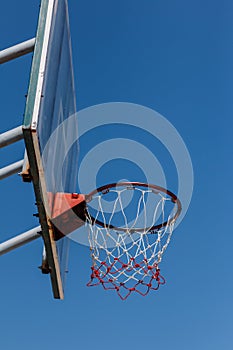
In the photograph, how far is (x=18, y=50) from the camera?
14.4ft

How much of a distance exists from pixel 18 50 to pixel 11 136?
0.80 m

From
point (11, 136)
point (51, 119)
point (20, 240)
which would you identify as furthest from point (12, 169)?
point (20, 240)

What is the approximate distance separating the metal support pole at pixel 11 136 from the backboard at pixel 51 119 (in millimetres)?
123

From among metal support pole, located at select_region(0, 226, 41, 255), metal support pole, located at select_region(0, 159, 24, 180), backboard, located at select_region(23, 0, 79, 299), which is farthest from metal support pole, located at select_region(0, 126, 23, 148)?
metal support pole, located at select_region(0, 226, 41, 255)

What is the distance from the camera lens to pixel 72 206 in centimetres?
492

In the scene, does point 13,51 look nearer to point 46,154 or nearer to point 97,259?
point 46,154

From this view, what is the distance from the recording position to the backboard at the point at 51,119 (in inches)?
156

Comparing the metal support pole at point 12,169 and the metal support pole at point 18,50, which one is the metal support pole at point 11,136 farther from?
the metal support pole at point 18,50

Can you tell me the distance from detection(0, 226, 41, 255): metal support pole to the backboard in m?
0.08

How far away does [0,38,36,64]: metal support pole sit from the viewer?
4.39m

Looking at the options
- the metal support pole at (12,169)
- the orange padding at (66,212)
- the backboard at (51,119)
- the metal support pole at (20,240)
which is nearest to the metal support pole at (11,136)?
the backboard at (51,119)

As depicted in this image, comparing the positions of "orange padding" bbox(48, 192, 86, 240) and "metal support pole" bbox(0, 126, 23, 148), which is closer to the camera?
"metal support pole" bbox(0, 126, 23, 148)

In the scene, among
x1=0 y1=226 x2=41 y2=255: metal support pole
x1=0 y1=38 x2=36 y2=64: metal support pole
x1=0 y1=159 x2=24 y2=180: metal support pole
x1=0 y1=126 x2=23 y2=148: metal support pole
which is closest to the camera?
x1=0 y1=126 x2=23 y2=148: metal support pole

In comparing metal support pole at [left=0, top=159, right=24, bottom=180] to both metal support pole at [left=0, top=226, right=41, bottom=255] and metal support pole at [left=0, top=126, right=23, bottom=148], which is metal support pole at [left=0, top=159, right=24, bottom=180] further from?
metal support pole at [left=0, top=226, right=41, bottom=255]
